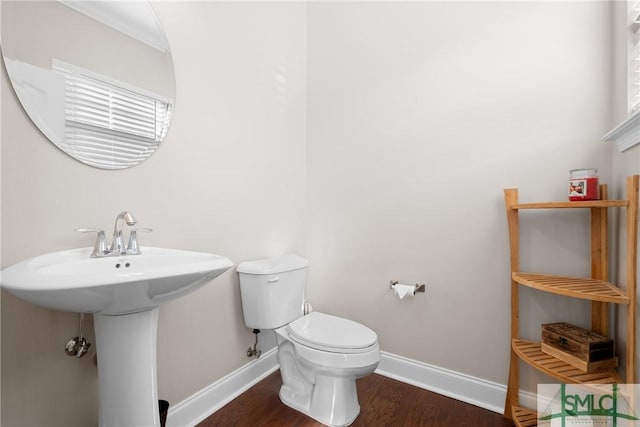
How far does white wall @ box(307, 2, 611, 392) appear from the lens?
140 centimetres

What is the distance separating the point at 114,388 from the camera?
0.96m

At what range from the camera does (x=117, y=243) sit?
1.10 m

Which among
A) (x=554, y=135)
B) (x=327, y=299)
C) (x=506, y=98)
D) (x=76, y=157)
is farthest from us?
(x=327, y=299)

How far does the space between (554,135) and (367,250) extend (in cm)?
112

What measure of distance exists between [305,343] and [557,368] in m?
1.03

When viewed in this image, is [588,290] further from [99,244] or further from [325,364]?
[99,244]

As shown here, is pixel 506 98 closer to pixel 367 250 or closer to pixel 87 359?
pixel 367 250

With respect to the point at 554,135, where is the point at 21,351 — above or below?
below

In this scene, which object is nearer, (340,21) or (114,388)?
(114,388)

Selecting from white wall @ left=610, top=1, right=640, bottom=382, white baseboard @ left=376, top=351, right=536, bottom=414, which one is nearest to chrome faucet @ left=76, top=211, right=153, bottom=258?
white baseboard @ left=376, top=351, right=536, bottom=414

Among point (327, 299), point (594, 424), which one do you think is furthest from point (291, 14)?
point (594, 424)

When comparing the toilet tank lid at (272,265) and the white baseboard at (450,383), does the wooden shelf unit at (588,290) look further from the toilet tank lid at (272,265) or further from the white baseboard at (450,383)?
the toilet tank lid at (272,265)

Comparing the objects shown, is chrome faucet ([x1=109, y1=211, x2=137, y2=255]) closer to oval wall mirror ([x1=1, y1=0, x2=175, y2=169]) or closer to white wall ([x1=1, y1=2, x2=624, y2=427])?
white wall ([x1=1, y1=2, x2=624, y2=427])

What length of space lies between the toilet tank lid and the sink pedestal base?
2.06ft
